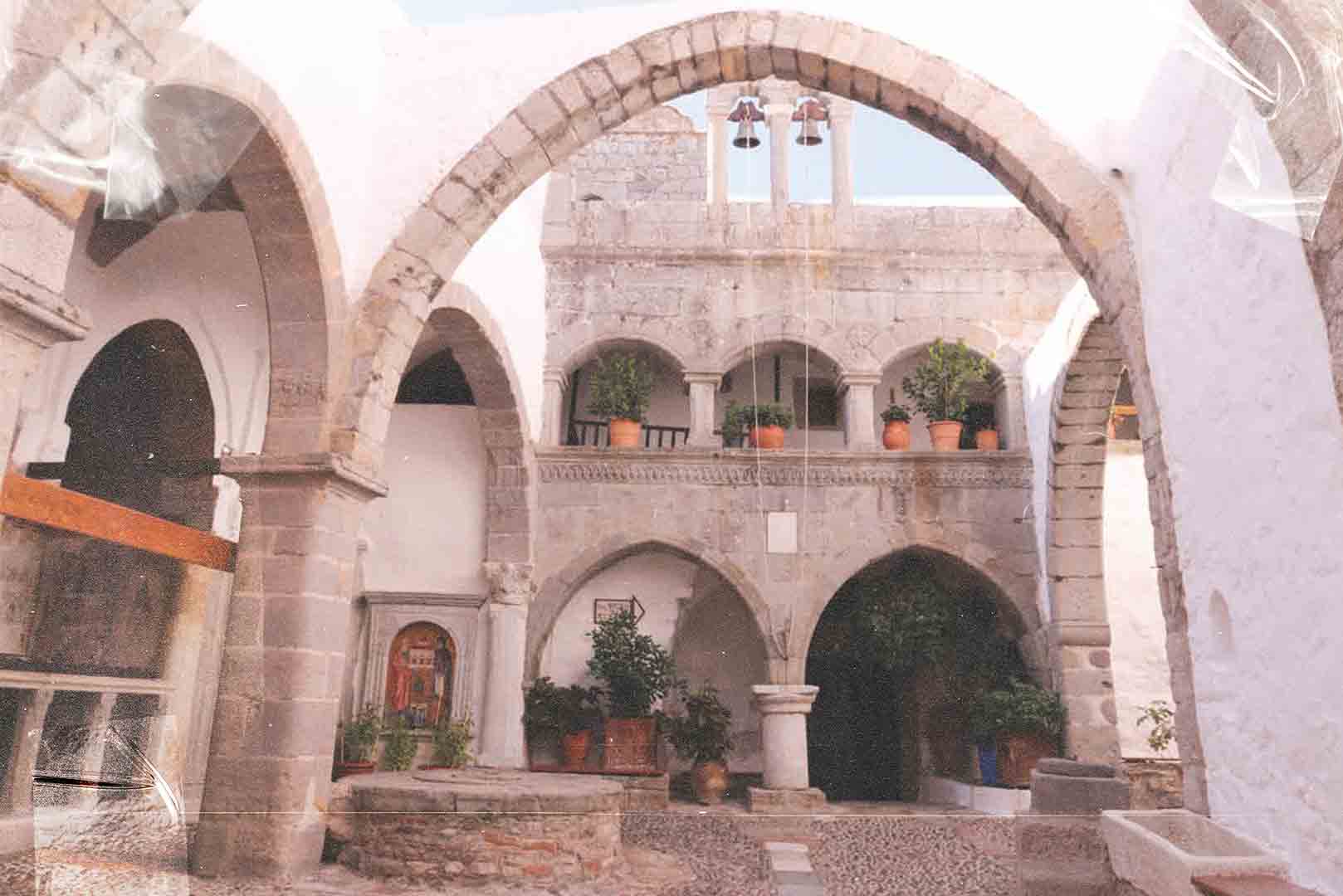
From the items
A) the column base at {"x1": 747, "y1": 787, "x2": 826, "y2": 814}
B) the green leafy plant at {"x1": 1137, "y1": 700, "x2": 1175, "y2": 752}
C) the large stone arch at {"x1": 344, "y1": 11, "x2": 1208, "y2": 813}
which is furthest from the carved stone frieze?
the large stone arch at {"x1": 344, "y1": 11, "x2": 1208, "y2": 813}

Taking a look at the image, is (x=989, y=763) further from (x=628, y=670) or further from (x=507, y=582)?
(x=507, y=582)

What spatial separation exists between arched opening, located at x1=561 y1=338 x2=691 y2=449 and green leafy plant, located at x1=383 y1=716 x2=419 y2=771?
277 cm

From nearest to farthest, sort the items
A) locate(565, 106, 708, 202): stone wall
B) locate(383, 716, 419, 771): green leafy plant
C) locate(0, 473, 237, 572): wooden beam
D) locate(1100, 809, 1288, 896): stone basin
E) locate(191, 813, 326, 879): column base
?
locate(1100, 809, 1288, 896): stone basin → locate(0, 473, 237, 572): wooden beam → locate(191, 813, 326, 879): column base → locate(383, 716, 419, 771): green leafy plant → locate(565, 106, 708, 202): stone wall

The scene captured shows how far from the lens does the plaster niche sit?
771 cm

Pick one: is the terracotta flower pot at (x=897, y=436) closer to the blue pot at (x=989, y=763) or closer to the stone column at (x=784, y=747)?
the stone column at (x=784, y=747)

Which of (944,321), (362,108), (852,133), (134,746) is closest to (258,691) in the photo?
(134,746)

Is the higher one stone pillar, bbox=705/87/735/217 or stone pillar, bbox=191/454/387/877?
stone pillar, bbox=705/87/735/217

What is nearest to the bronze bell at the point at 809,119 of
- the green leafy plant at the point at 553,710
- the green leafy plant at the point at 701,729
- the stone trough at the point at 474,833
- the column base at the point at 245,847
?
the green leafy plant at the point at 701,729

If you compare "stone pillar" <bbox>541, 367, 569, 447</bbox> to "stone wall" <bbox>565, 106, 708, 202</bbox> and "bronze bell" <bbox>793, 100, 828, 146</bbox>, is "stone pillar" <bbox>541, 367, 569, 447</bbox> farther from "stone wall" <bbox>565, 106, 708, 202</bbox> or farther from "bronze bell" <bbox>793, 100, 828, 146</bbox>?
"bronze bell" <bbox>793, 100, 828, 146</bbox>

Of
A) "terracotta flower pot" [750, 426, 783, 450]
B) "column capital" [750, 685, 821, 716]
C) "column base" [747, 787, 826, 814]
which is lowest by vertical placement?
Answer: "column base" [747, 787, 826, 814]

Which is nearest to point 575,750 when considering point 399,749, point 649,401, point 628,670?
point 628,670

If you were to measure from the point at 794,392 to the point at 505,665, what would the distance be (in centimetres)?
369

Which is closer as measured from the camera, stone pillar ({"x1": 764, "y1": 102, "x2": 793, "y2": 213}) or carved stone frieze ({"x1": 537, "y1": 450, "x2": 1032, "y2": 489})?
carved stone frieze ({"x1": 537, "y1": 450, "x2": 1032, "y2": 489})

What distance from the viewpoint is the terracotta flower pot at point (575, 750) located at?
762 centimetres
